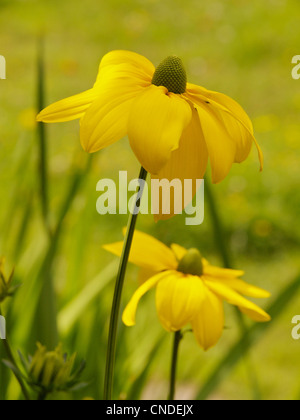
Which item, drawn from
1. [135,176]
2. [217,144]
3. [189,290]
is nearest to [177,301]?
[189,290]

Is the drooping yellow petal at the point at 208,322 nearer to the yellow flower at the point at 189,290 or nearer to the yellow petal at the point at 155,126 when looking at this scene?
the yellow flower at the point at 189,290

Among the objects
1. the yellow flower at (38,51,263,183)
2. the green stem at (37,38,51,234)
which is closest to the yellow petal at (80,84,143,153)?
the yellow flower at (38,51,263,183)

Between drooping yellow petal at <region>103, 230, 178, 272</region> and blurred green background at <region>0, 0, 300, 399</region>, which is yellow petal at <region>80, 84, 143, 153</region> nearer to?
drooping yellow petal at <region>103, 230, 178, 272</region>

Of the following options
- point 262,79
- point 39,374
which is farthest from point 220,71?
point 39,374

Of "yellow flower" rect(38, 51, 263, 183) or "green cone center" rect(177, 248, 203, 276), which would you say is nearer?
"yellow flower" rect(38, 51, 263, 183)

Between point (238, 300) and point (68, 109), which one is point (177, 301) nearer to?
point (238, 300)

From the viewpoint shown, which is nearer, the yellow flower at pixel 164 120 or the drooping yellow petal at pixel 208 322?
the yellow flower at pixel 164 120

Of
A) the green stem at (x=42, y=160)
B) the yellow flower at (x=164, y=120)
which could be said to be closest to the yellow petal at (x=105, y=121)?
the yellow flower at (x=164, y=120)

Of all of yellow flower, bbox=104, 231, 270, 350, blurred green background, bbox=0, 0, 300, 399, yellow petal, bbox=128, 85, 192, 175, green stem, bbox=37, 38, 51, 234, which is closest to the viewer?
yellow petal, bbox=128, 85, 192, 175
